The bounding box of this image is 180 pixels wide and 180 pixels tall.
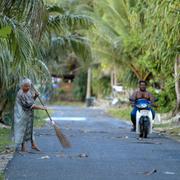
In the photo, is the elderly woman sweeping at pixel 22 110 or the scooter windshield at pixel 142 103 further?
the scooter windshield at pixel 142 103

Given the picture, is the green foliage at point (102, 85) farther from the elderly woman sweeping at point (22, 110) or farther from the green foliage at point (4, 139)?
the elderly woman sweeping at point (22, 110)

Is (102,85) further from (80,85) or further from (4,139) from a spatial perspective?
(4,139)

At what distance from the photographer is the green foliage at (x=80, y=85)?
54.3m

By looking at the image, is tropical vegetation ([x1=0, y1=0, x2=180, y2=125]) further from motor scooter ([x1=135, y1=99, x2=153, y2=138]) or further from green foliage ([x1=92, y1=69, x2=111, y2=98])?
green foliage ([x1=92, y1=69, x2=111, y2=98])

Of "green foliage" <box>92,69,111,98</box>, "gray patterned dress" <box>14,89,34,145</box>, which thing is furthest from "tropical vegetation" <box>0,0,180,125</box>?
"green foliage" <box>92,69,111,98</box>

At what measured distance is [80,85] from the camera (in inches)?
2146

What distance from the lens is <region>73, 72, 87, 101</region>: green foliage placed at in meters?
54.3

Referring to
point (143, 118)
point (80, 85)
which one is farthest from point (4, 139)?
point (80, 85)

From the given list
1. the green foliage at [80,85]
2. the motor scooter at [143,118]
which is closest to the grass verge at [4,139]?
the motor scooter at [143,118]

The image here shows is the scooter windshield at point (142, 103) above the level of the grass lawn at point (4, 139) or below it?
above

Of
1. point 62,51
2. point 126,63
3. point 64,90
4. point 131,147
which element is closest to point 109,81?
point 64,90

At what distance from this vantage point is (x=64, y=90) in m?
55.9

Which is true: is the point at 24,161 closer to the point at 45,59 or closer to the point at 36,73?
the point at 36,73

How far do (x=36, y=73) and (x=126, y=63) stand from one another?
1670cm
